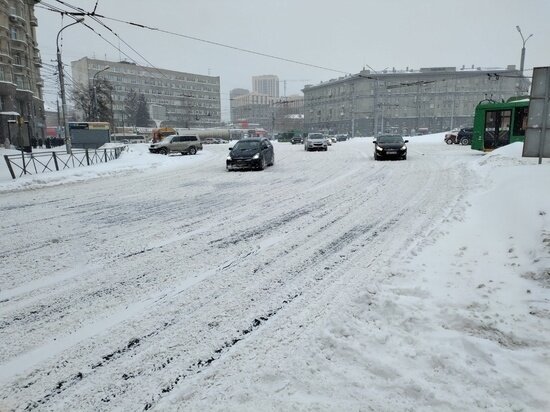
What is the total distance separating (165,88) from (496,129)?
408 feet

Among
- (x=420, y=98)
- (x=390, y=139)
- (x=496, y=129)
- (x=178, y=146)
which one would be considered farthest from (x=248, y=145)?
(x=420, y=98)

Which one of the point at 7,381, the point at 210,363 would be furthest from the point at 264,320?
the point at 7,381

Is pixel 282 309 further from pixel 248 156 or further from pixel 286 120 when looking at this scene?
pixel 286 120

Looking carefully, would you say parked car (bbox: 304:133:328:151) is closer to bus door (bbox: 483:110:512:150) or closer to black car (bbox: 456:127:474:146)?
bus door (bbox: 483:110:512:150)

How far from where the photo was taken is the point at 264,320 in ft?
11.8

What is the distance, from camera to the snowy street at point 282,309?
8.46ft

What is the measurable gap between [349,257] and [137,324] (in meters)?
3.02

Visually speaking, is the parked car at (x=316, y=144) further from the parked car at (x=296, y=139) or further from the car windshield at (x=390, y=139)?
the parked car at (x=296, y=139)

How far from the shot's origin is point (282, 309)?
3.81 metres

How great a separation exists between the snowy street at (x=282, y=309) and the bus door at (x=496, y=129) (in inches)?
567

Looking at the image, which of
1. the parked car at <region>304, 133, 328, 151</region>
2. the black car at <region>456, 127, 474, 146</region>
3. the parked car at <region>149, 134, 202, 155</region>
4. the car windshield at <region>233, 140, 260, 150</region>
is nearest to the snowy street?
the car windshield at <region>233, 140, 260, 150</region>

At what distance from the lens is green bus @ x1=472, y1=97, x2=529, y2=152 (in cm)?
1955

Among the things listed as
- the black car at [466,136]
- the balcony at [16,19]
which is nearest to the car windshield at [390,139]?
the black car at [466,136]

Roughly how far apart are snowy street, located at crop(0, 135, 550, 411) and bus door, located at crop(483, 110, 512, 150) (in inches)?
567
